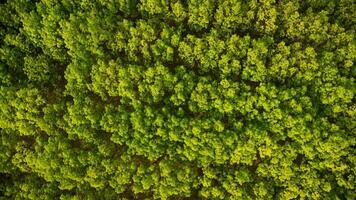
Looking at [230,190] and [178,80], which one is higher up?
[178,80]

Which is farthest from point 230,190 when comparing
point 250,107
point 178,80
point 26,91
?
point 26,91

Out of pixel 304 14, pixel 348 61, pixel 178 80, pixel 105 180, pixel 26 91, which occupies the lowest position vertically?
pixel 105 180

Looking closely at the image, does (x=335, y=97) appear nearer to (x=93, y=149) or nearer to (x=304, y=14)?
(x=304, y=14)

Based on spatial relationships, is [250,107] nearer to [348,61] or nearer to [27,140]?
[348,61]

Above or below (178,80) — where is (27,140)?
below

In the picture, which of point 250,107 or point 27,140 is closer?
point 250,107

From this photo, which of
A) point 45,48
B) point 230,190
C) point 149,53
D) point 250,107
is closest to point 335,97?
point 250,107

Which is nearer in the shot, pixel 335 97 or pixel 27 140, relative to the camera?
pixel 335 97
